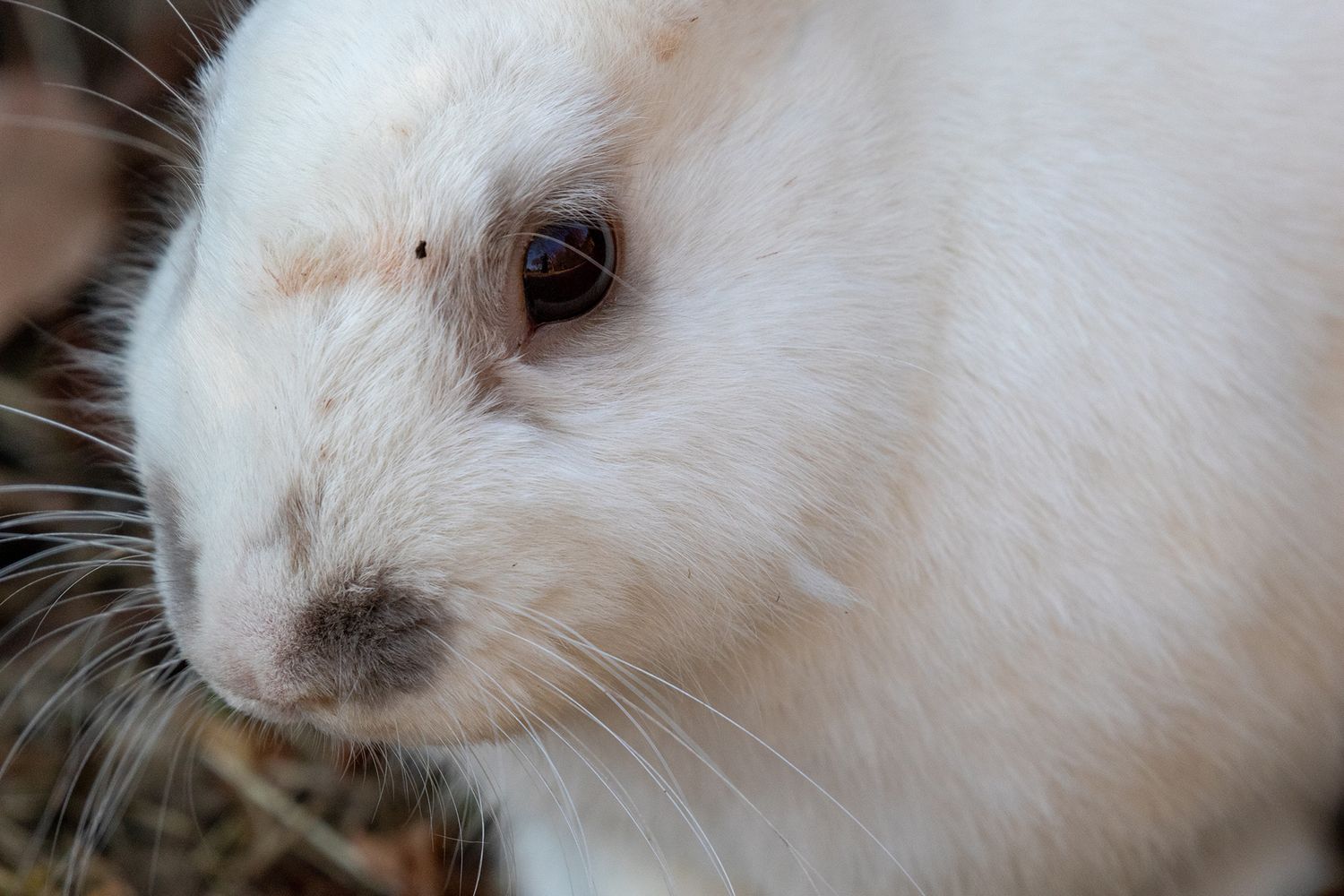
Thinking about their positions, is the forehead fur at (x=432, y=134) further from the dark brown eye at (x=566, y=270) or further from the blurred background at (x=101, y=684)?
the blurred background at (x=101, y=684)

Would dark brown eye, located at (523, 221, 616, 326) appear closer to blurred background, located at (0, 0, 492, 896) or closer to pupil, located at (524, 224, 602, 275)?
pupil, located at (524, 224, 602, 275)

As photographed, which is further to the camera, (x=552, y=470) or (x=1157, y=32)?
(x=1157, y=32)

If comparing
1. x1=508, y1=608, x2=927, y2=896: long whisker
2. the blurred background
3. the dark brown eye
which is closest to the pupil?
the dark brown eye

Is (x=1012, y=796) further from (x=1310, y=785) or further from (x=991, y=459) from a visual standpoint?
(x=1310, y=785)

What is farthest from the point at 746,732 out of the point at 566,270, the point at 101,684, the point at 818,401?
the point at 101,684

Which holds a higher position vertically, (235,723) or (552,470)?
(552,470)

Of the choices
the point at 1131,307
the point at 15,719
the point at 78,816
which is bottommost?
the point at 78,816

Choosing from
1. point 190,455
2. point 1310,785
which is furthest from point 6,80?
point 1310,785
